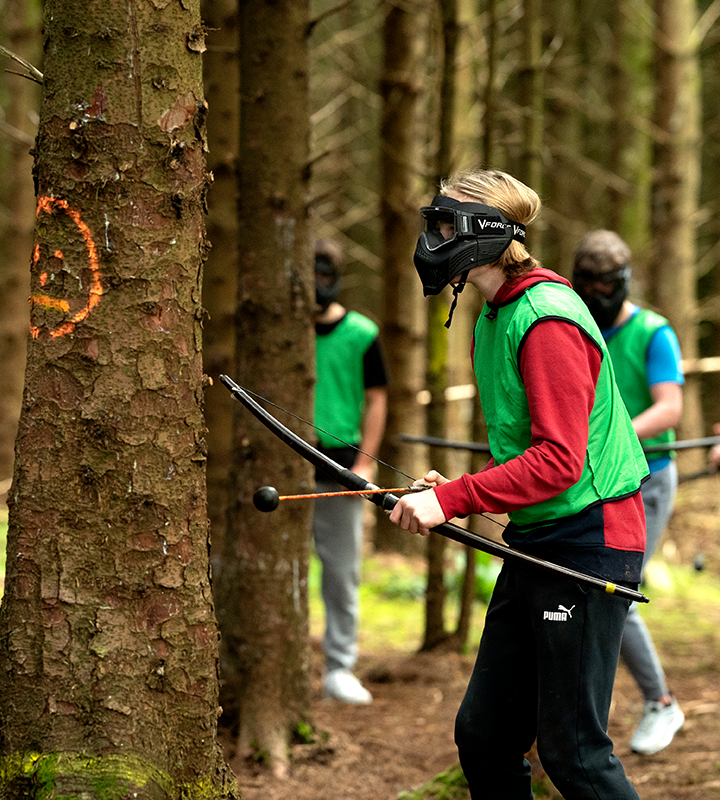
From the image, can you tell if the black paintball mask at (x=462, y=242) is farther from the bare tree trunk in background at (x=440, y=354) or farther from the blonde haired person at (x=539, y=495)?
the bare tree trunk in background at (x=440, y=354)

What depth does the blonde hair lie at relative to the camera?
2.86 metres

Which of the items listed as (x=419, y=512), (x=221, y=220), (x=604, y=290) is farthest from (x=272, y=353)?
(x=221, y=220)

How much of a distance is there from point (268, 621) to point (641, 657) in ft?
6.39

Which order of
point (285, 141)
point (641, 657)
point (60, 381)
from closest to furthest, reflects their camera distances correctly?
point (60, 381) < point (285, 141) < point (641, 657)

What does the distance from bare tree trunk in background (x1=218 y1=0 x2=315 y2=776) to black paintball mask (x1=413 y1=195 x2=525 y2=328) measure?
1721 mm

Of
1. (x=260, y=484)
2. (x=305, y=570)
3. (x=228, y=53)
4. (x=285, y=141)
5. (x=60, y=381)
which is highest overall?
(x=228, y=53)

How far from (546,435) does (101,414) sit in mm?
1288

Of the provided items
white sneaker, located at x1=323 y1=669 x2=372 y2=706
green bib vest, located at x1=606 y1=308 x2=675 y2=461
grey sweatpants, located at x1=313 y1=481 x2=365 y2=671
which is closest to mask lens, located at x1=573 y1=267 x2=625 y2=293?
green bib vest, located at x1=606 y1=308 x2=675 y2=461

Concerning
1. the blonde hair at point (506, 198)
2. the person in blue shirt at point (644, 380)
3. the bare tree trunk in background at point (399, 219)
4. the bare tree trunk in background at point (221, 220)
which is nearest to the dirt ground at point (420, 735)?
the person in blue shirt at point (644, 380)

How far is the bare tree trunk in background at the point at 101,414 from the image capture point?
2.65 meters

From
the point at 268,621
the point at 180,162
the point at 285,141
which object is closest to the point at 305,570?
the point at 268,621

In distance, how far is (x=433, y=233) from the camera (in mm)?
2891

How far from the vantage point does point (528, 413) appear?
277 cm

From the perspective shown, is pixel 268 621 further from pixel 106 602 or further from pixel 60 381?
pixel 60 381
